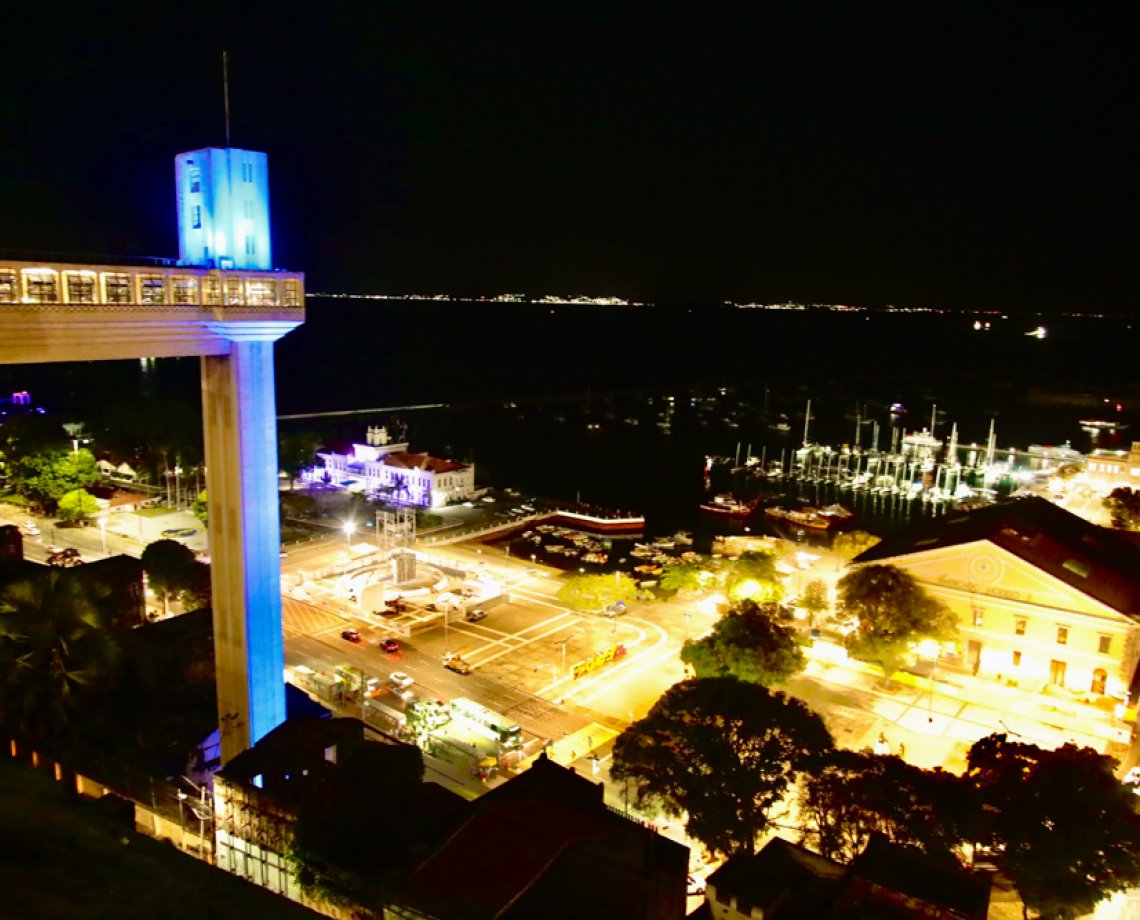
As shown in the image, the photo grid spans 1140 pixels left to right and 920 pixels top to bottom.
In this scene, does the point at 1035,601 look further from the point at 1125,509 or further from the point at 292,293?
the point at 292,293

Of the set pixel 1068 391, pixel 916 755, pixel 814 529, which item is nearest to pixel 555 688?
pixel 916 755

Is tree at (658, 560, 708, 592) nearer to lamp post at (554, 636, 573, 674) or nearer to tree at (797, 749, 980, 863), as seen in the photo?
lamp post at (554, 636, 573, 674)

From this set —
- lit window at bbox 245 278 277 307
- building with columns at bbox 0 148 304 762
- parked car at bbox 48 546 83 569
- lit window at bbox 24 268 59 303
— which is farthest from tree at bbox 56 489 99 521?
lit window at bbox 24 268 59 303

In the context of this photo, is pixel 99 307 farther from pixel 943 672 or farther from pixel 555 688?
pixel 943 672

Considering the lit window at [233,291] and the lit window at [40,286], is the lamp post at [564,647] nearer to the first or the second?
the lit window at [233,291]

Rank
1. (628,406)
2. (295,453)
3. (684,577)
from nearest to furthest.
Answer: (684,577) → (295,453) → (628,406)

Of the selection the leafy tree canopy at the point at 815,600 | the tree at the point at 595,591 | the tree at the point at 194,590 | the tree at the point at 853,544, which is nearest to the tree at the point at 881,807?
the leafy tree canopy at the point at 815,600

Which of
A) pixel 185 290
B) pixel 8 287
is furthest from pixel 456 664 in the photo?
pixel 8 287
